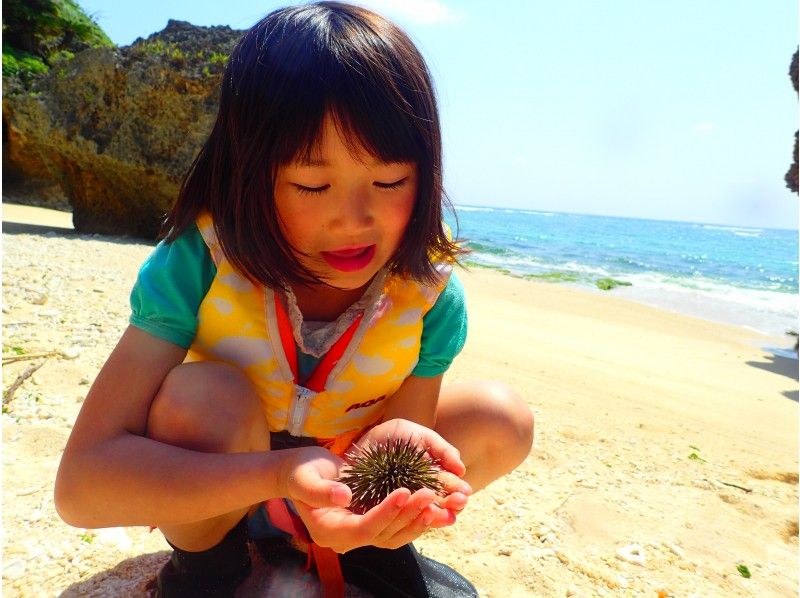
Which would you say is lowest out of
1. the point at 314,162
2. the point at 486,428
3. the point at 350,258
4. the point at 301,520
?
the point at 301,520

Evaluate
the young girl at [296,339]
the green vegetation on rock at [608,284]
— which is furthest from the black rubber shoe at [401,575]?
the green vegetation on rock at [608,284]

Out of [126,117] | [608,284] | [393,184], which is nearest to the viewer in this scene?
[393,184]

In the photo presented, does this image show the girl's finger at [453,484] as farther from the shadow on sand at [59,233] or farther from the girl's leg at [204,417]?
Answer: the shadow on sand at [59,233]

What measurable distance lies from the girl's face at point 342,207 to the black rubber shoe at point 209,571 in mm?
806

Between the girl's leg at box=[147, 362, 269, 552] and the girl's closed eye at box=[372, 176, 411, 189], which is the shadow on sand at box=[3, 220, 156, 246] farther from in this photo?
the girl's closed eye at box=[372, 176, 411, 189]

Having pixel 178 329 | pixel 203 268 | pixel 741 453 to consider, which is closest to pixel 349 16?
pixel 203 268

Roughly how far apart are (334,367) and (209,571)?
644 mm

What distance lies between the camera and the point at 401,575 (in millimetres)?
1883

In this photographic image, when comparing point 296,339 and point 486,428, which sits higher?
point 296,339

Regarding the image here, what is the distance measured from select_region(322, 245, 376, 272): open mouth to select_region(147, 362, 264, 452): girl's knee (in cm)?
41

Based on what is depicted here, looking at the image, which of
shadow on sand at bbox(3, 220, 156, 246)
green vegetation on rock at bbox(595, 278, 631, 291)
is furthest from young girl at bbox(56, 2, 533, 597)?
green vegetation on rock at bbox(595, 278, 631, 291)

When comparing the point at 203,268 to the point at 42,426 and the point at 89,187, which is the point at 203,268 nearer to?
the point at 42,426

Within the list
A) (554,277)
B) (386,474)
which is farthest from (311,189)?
(554,277)

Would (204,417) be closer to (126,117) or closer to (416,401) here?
(416,401)
